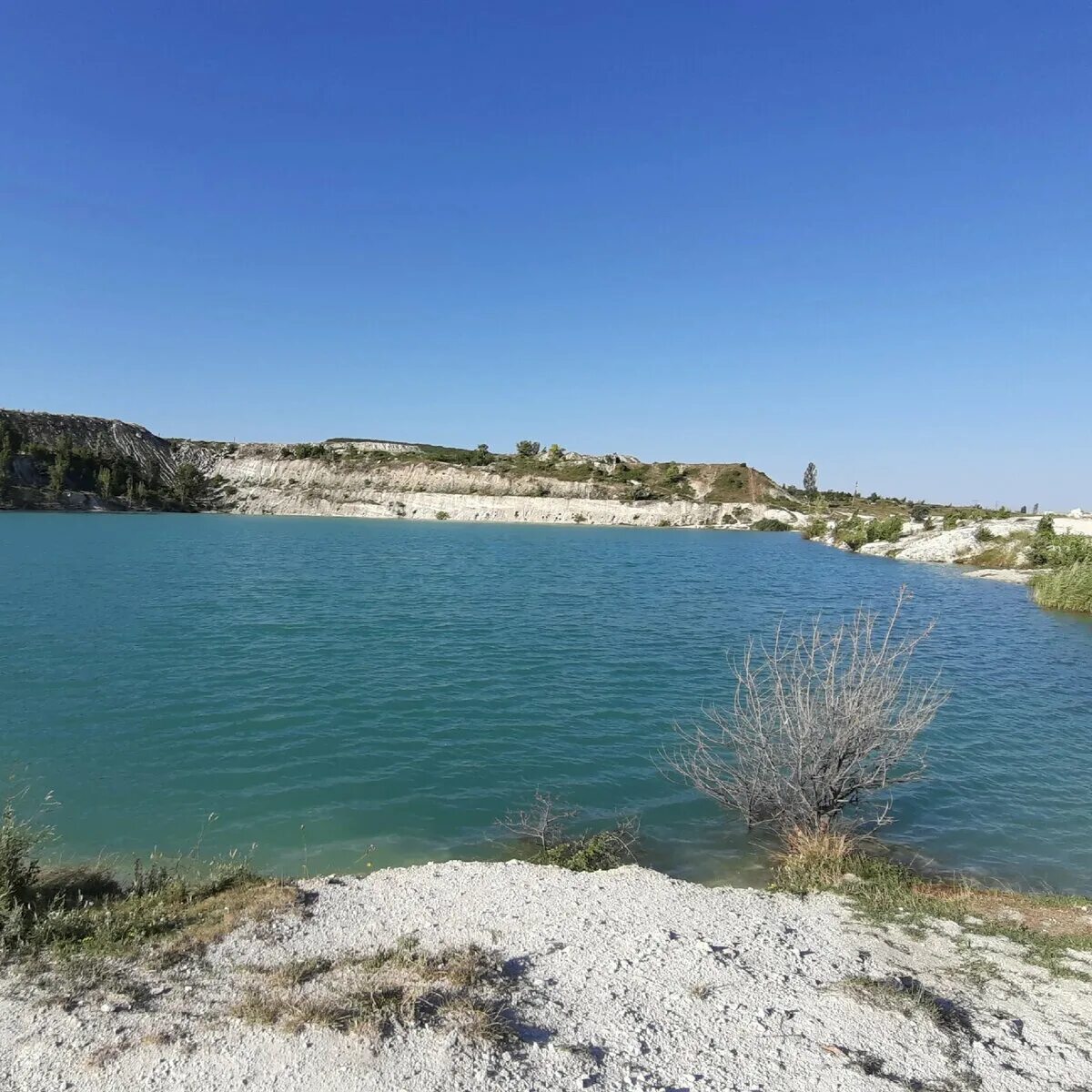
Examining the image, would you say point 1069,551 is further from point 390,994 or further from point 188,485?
point 188,485

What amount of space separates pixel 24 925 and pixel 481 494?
133055 millimetres

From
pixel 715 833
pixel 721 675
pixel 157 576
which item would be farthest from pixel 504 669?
pixel 157 576

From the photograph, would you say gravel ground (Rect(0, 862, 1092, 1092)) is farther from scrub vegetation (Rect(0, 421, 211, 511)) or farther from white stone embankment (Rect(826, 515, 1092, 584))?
scrub vegetation (Rect(0, 421, 211, 511))

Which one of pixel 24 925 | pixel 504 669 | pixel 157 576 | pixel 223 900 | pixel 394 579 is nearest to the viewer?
pixel 24 925

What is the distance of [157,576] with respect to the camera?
133ft

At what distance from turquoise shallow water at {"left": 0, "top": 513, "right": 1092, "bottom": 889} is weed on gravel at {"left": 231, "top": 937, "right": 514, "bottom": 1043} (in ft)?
14.0

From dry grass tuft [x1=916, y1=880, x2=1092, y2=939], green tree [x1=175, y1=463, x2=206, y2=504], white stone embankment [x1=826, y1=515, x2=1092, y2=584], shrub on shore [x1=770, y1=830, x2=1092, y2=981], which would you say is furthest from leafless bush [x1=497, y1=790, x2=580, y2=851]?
green tree [x1=175, y1=463, x2=206, y2=504]

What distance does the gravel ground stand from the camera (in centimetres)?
552

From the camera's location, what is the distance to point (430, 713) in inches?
720

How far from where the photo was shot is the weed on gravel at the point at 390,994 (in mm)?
5992

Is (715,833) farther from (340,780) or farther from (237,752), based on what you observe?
(237,752)

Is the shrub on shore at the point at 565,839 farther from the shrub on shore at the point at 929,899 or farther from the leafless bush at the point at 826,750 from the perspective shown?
the shrub on shore at the point at 929,899

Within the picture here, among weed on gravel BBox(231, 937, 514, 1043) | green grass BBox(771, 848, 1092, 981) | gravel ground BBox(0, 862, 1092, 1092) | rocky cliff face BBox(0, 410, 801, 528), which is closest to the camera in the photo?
gravel ground BBox(0, 862, 1092, 1092)

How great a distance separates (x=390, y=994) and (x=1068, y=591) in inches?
1839
